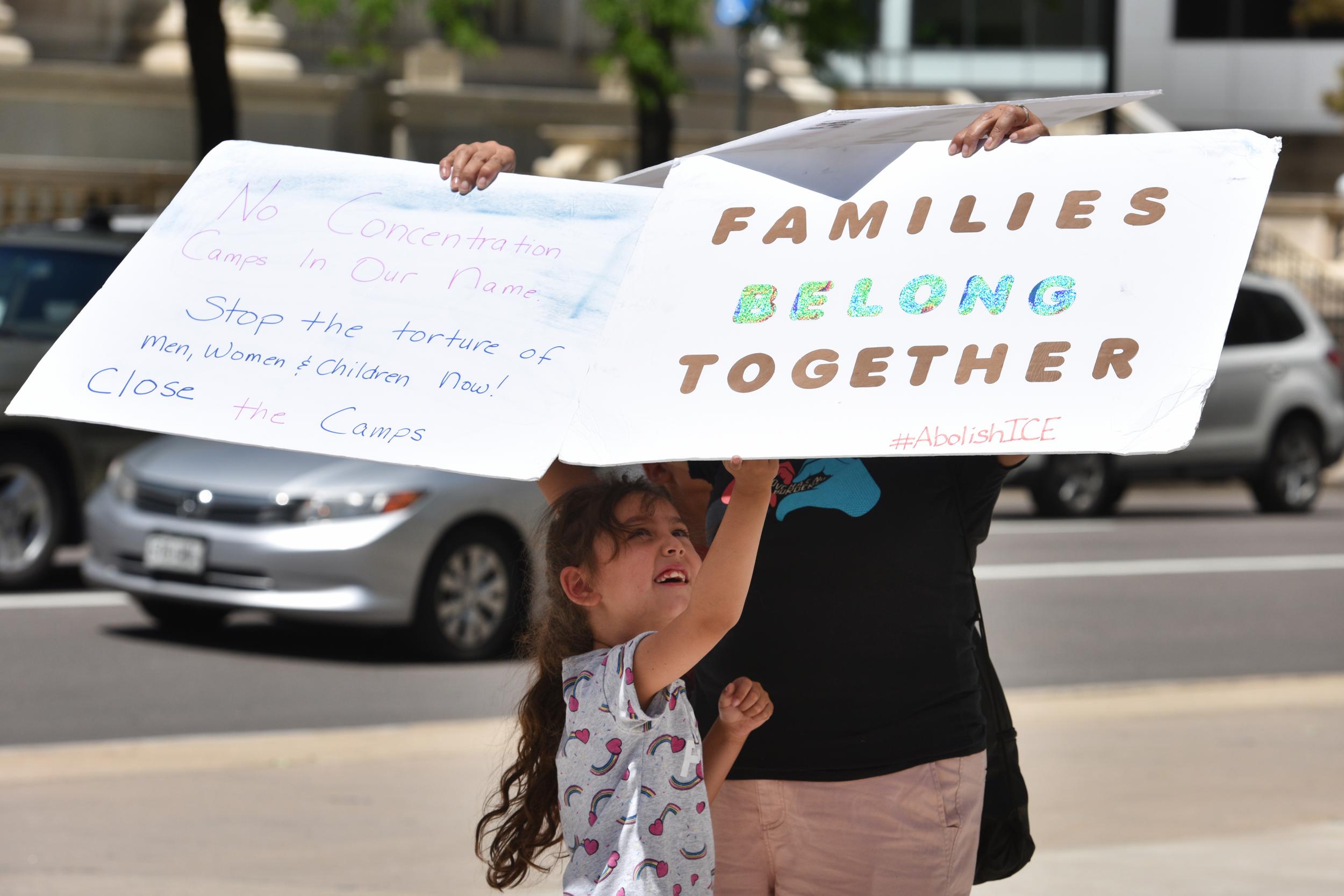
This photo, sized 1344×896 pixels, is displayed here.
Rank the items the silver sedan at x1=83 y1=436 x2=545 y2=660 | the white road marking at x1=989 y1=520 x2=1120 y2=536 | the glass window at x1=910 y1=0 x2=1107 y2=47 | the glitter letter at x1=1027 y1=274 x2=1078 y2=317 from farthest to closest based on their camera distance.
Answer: the glass window at x1=910 y1=0 x2=1107 y2=47 → the white road marking at x1=989 y1=520 x2=1120 y2=536 → the silver sedan at x1=83 y1=436 x2=545 y2=660 → the glitter letter at x1=1027 y1=274 x2=1078 y2=317

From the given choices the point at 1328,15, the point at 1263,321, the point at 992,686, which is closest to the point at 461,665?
the point at 992,686

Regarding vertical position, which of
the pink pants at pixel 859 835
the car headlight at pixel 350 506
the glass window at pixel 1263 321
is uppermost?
the pink pants at pixel 859 835

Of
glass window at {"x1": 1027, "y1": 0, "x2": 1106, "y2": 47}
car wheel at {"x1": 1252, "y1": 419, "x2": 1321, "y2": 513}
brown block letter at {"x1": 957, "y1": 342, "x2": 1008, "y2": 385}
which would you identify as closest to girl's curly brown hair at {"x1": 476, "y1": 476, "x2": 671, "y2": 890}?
brown block letter at {"x1": 957, "y1": 342, "x2": 1008, "y2": 385}

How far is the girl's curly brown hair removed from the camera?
290 centimetres

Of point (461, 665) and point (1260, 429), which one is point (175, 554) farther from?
point (1260, 429)

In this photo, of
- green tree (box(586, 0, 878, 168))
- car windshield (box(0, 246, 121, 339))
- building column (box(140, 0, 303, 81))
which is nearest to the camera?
car windshield (box(0, 246, 121, 339))

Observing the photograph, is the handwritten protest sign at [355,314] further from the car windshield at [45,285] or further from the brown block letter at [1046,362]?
the car windshield at [45,285]

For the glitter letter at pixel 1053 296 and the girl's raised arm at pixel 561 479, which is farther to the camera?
the girl's raised arm at pixel 561 479

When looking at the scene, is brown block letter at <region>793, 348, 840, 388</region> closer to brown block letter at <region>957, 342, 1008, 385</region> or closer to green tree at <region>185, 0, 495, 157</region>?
brown block letter at <region>957, 342, 1008, 385</region>

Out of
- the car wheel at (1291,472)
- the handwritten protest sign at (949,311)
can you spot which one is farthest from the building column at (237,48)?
the handwritten protest sign at (949,311)

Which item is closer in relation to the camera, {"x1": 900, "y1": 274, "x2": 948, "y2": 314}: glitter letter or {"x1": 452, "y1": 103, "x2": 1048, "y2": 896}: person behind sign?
{"x1": 900, "y1": 274, "x2": 948, "y2": 314}: glitter letter

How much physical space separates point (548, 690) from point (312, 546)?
6103mm

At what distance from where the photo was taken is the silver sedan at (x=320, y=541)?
8953 mm

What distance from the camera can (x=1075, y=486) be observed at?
1731 cm
